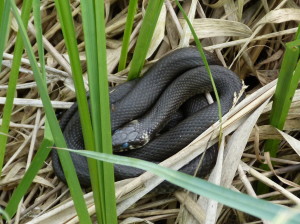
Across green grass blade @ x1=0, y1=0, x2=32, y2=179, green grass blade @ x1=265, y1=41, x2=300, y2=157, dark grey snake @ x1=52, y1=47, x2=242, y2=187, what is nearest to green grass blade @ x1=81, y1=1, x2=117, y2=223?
green grass blade @ x1=0, y1=0, x2=32, y2=179

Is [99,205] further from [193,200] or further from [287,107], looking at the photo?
[287,107]

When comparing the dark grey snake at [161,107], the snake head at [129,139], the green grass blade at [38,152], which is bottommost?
the snake head at [129,139]

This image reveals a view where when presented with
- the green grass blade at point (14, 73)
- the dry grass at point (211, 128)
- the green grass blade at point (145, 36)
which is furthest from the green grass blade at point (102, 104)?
the green grass blade at point (145, 36)

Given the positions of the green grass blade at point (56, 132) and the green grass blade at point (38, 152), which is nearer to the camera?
the green grass blade at point (56, 132)

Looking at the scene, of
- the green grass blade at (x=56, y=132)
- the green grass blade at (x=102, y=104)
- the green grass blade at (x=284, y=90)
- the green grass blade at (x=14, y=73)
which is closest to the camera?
the green grass blade at (x=56, y=132)

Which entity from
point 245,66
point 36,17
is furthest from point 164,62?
point 36,17

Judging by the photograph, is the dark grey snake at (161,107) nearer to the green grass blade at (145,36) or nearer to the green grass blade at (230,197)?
the green grass blade at (145,36)

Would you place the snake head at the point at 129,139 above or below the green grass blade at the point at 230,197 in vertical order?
below
